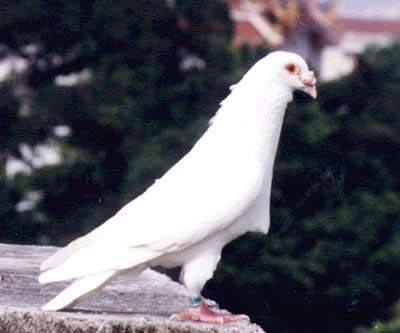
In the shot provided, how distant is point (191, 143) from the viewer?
9195 mm

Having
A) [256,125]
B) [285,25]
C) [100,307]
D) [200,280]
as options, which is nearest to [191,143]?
[100,307]

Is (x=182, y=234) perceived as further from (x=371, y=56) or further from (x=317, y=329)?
(x=371, y=56)

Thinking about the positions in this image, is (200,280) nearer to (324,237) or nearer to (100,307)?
(100,307)

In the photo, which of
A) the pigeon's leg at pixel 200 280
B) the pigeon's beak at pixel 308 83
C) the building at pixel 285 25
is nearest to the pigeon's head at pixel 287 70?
the pigeon's beak at pixel 308 83

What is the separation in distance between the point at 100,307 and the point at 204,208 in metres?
0.66

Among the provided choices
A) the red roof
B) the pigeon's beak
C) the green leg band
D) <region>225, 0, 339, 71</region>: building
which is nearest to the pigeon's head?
the pigeon's beak

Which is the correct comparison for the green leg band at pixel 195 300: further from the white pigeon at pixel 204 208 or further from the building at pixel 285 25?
the building at pixel 285 25

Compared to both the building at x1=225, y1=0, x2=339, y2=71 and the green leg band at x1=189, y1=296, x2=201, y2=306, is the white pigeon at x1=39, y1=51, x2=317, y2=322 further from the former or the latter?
the building at x1=225, y1=0, x2=339, y2=71

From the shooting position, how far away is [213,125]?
511 centimetres

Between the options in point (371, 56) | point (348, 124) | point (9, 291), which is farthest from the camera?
point (371, 56)

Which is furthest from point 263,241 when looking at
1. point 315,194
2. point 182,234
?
point 182,234

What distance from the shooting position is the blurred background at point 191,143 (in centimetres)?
910

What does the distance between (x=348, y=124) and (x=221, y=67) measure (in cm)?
110

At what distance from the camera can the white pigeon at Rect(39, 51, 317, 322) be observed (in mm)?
4867
